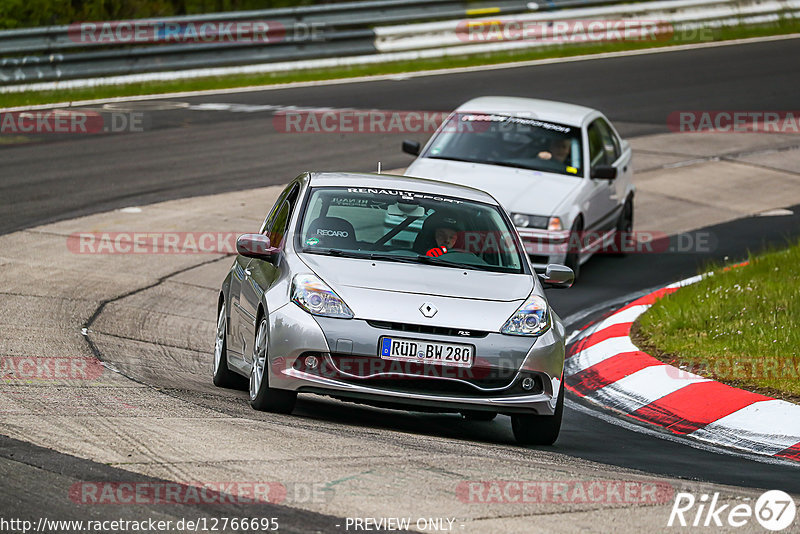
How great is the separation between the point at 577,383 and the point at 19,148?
432 inches

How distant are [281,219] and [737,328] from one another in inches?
150

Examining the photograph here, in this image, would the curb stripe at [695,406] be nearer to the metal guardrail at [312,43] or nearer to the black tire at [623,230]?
the black tire at [623,230]

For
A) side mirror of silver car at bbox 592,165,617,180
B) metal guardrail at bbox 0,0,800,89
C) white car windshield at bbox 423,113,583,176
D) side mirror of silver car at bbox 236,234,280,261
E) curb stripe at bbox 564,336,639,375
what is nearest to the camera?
side mirror of silver car at bbox 236,234,280,261

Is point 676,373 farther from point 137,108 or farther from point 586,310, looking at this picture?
point 137,108

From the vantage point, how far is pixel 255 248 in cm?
841

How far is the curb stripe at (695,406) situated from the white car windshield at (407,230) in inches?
58.1

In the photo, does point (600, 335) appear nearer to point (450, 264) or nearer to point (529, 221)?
point (529, 221)

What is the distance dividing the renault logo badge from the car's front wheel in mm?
1919

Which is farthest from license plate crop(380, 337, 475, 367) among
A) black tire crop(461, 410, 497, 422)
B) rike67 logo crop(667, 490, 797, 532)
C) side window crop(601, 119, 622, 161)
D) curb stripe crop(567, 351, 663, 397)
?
side window crop(601, 119, 622, 161)

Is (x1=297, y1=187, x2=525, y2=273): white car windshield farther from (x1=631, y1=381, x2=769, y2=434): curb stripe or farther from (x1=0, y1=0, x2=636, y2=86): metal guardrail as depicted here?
(x1=0, y1=0, x2=636, y2=86): metal guardrail

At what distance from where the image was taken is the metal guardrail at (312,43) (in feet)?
73.5

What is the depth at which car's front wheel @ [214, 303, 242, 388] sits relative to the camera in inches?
356

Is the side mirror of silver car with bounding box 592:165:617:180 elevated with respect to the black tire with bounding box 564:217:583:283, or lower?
elevated

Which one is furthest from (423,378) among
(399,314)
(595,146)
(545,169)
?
(595,146)
